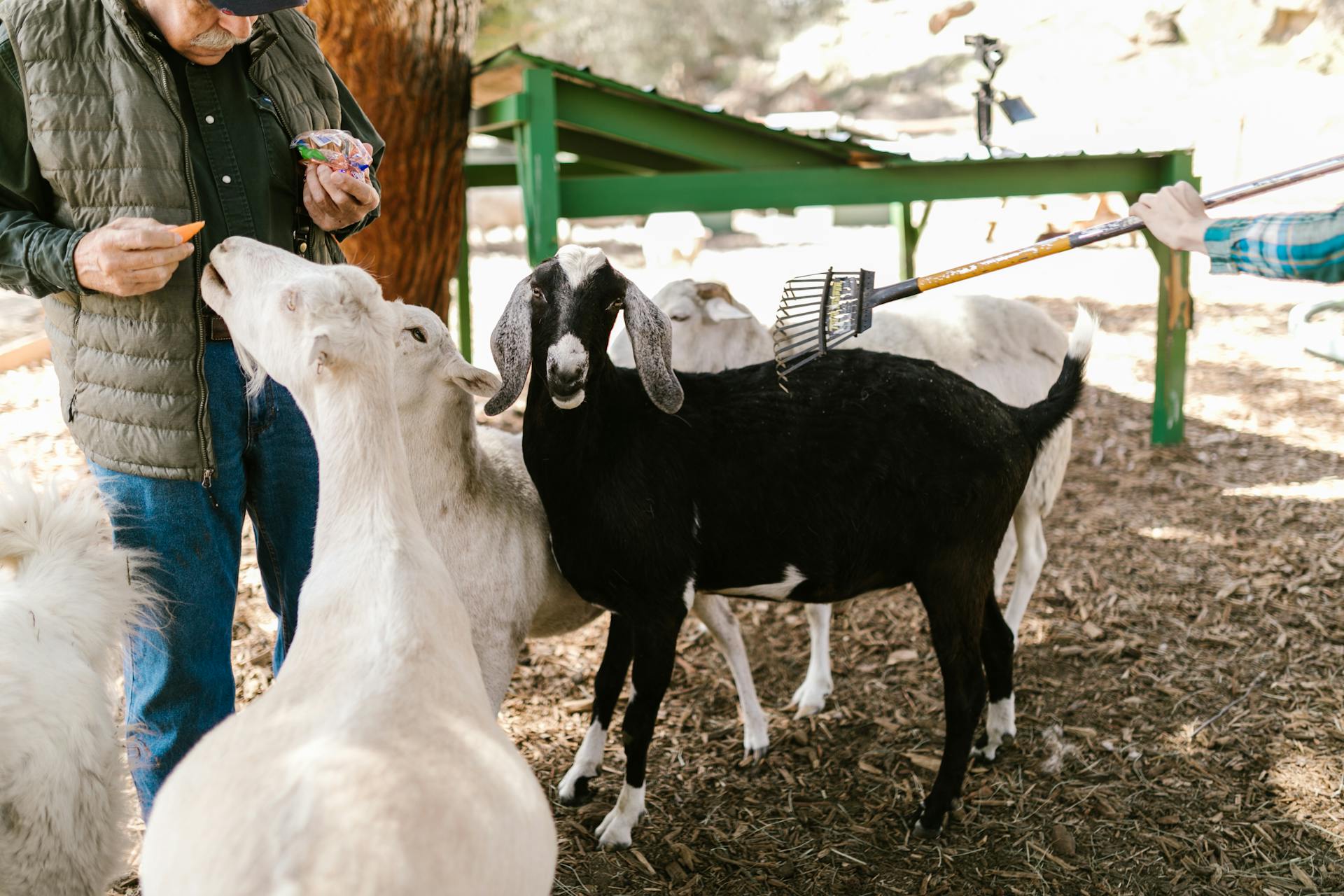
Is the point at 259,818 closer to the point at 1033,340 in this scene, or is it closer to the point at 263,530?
the point at 263,530

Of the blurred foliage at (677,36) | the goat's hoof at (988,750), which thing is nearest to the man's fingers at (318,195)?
the goat's hoof at (988,750)

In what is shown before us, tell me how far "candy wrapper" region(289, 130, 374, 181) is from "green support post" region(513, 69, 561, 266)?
2389mm

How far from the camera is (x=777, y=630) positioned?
16.4 ft

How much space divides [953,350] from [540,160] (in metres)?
2.10

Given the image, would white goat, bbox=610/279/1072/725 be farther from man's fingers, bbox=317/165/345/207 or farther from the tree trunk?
man's fingers, bbox=317/165/345/207

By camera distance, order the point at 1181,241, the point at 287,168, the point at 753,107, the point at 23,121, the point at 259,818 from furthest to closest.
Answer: the point at 753,107 < the point at 1181,241 < the point at 287,168 < the point at 23,121 < the point at 259,818

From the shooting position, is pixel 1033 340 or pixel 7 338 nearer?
pixel 1033 340

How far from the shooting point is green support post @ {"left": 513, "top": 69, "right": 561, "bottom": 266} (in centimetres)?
498

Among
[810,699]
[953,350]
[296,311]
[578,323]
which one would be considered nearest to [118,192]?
[296,311]

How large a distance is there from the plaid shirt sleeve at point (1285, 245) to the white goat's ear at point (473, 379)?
194 cm

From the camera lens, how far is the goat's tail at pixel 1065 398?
11.5ft

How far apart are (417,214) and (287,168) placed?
8.46 ft

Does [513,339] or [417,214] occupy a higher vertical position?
[417,214]

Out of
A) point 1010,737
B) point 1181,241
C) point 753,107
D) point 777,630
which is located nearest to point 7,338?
point 777,630
